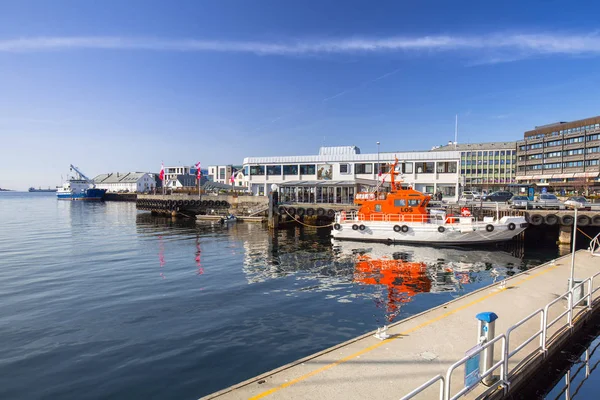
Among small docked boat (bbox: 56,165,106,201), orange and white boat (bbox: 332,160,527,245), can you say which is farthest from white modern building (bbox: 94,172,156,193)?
orange and white boat (bbox: 332,160,527,245)

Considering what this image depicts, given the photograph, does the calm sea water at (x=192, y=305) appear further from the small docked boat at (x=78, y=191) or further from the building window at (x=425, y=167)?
the small docked boat at (x=78, y=191)

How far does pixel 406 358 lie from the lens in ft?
27.7

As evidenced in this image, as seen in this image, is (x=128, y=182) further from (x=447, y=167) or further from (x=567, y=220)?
(x=567, y=220)

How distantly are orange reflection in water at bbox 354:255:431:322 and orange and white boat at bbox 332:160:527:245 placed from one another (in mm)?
7759

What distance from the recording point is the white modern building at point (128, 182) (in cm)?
17312

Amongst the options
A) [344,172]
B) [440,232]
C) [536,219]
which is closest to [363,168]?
[344,172]

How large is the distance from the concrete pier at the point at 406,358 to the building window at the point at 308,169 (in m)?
56.3

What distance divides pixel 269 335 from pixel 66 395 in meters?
6.02

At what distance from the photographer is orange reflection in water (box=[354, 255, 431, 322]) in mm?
16375

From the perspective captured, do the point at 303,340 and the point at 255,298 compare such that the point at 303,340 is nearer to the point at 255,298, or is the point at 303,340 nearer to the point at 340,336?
the point at 340,336

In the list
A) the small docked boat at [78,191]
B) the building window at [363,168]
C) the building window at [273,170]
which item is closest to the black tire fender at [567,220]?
the building window at [363,168]

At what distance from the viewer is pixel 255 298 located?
17.2 m

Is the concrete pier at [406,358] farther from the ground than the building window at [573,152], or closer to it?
closer to it

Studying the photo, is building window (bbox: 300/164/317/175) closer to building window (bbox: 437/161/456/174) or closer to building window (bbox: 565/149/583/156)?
building window (bbox: 437/161/456/174)
